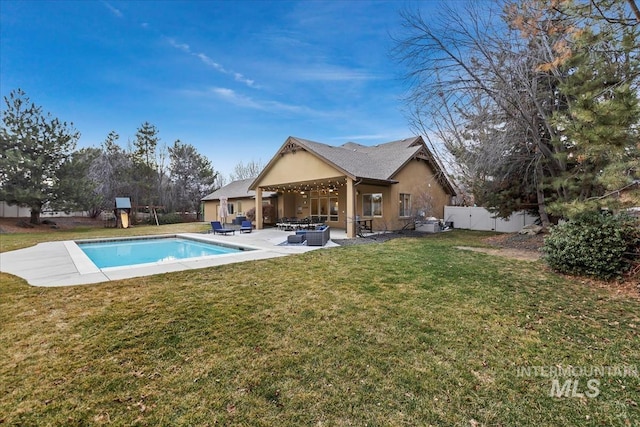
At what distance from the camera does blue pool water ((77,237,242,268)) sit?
10952 millimetres

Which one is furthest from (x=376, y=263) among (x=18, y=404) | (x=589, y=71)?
(x=18, y=404)

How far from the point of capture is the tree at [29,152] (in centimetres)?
1984

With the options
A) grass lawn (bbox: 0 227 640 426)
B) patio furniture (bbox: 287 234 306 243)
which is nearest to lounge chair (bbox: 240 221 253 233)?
patio furniture (bbox: 287 234 306 243)

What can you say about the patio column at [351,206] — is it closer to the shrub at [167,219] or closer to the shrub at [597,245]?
the shrub at [597,245]

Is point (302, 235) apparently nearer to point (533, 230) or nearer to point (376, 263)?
point (376, 263)

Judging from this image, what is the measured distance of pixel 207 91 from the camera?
17.2m

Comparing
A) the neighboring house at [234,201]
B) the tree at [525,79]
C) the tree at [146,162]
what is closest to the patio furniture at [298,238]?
the tree at [525,79]

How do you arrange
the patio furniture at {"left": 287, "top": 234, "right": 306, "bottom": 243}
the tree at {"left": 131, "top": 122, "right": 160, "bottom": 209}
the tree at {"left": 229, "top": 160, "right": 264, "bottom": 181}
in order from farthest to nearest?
1. the tree at {"left": 229, "top": 160, "right": 264, "bottom": 181}
2. the tree at {"left": 131, "top": 122, "right": 160, "bottom": 209}
3. the patio furniture at {"left": 287, "top": 234, "right": 306, "bottom": 243}

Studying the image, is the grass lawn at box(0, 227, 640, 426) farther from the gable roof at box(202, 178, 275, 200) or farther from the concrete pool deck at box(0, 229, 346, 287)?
the gable roof at box(202, 178, 275, 200)

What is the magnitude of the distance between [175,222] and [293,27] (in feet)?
79.7

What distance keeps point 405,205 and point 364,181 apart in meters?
4.62

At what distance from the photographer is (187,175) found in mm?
33969

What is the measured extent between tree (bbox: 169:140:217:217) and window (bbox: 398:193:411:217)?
25.5 metres

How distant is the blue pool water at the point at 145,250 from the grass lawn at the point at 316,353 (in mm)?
4784
